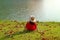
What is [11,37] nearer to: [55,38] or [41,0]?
[55,38]

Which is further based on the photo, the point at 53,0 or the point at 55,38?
the point at 53,0

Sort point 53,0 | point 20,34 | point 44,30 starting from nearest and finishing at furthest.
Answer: point 20,34 → point 44,30 → point 53,0

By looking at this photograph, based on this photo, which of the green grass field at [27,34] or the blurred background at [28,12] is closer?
the green grass field at [27,34]

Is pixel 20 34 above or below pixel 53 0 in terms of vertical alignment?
below

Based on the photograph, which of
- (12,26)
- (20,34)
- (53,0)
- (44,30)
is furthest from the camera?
(53,0)

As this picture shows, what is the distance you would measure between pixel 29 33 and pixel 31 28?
32 cm

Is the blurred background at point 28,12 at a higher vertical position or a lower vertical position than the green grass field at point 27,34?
higher

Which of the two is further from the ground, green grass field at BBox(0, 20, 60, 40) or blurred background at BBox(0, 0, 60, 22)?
blurred background at BBox(0, 0, 60, 22)

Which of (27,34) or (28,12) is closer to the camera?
(27,34)

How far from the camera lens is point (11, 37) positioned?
23.9ft

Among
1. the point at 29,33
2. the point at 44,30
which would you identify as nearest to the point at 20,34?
the point at 29,33

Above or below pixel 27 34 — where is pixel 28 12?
above

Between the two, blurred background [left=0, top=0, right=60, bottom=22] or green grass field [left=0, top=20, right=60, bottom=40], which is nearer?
green grass field [left=0, top=20, right=60, bottom=40]

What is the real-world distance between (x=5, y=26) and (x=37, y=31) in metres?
1.63
